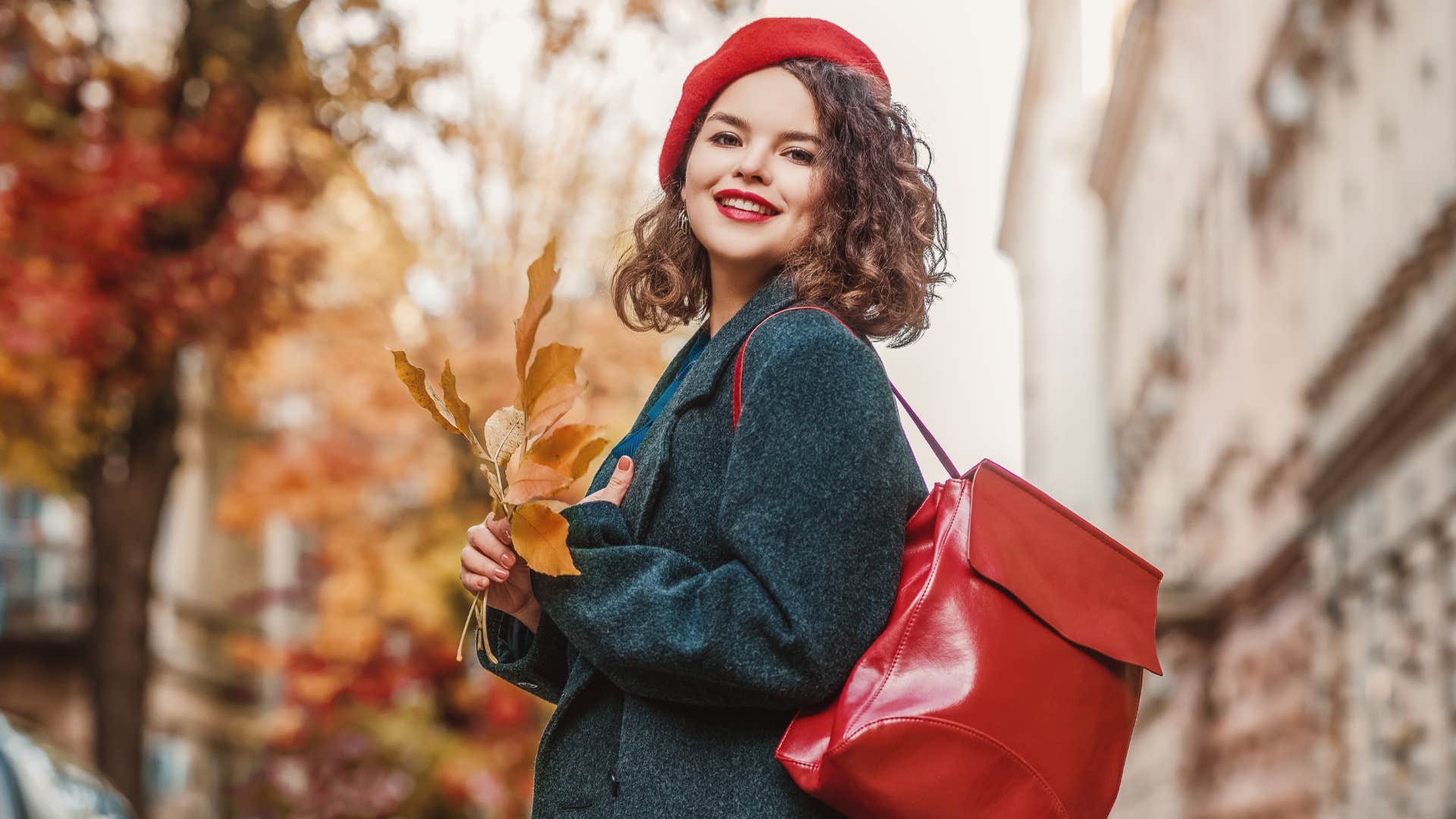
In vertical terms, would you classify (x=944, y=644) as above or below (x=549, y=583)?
above

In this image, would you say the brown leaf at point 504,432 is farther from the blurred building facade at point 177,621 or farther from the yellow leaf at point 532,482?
the blurred building facade at point 177,621

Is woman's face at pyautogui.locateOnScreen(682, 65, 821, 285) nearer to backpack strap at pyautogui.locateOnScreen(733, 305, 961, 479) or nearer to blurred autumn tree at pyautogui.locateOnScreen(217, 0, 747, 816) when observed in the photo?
backpack strap at pyautogui.locateOnScreen(733, 305, 961, 479)

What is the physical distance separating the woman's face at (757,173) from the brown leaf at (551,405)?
1.20 feet

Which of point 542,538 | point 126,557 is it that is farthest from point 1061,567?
point 126,557

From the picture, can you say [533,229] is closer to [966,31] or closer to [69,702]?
[966,31]

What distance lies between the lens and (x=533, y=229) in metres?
10.1

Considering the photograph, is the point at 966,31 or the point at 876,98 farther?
the point at 966,31

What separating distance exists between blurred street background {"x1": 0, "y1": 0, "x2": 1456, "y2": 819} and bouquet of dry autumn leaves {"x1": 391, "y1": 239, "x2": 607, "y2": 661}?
0.76 m

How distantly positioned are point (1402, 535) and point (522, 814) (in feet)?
24.2

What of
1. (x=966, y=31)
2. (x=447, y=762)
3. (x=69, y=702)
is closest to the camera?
(x=966, y=31)

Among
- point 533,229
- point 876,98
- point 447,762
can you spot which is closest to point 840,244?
point 876,98

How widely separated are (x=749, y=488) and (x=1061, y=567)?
0.37 metres

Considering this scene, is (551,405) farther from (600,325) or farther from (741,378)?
(600,325)

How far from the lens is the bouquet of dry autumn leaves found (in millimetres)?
1696
